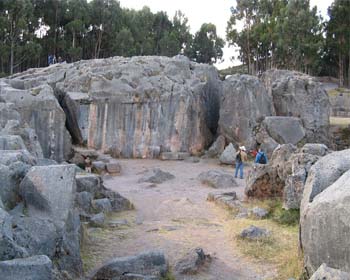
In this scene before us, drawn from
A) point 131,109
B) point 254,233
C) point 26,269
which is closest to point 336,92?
point 131,109

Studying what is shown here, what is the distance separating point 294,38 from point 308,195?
40.1 metres

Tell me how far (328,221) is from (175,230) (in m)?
5.41

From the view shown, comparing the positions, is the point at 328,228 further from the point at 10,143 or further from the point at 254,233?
the point at 10,143

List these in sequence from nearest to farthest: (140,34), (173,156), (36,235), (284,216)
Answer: (36,235) < (284,216) < (173,156) < (140,34)

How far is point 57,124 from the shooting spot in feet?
73.7

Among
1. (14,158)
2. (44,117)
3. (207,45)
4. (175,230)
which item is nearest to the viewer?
(14,158)

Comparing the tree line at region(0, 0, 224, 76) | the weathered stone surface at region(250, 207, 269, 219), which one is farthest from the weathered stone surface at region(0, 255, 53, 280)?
the tree line at region(0, 0, 224, 76)

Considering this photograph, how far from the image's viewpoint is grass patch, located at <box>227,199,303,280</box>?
8.76m

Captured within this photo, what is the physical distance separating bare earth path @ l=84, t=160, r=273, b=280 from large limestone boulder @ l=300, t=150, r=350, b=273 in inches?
60.4

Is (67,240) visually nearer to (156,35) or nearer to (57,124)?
(57,124)

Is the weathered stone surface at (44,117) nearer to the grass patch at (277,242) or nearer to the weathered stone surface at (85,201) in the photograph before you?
the weathered stone surface at (85,201)

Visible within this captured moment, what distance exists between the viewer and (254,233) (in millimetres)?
10805

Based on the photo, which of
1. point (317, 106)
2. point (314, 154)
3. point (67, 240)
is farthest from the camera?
point (317, 106)

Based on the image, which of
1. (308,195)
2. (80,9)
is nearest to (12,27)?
(80,9)
